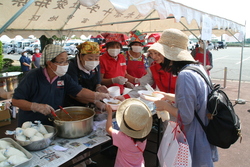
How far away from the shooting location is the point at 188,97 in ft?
4.43

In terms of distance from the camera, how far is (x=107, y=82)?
10.3 feet

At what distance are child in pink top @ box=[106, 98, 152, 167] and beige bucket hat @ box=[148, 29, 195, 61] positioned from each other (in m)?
0.50

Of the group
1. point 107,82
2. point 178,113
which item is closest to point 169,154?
point 178,113

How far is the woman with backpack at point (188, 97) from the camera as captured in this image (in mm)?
1366

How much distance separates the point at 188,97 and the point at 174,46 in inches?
17.9

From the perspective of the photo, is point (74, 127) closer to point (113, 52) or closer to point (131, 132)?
point (131, 132)

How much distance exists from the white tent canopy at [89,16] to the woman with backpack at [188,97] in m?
0.80

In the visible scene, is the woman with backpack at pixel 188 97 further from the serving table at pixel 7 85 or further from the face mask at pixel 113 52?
the serving table at pixel 7 85

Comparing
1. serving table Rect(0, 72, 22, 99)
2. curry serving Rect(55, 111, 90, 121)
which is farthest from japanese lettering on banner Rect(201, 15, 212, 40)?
serving table Rect(0, 72, 22, 99)

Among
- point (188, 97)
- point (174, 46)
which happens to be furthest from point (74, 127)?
point (174, 46)

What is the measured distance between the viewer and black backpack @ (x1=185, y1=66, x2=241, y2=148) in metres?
1.35

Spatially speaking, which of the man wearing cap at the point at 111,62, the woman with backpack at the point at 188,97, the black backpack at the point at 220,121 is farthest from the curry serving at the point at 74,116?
the man wearing cap at the point at 111,62

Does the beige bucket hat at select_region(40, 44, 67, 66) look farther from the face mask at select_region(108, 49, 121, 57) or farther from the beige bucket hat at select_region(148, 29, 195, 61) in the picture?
the face mask at select_region(108, 49, 121, 57)

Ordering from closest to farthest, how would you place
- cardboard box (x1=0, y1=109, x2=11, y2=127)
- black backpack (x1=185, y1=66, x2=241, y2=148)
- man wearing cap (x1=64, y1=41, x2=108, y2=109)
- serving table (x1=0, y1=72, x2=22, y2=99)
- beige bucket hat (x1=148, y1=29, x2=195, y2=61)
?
black backpack (x1=185, y1=66, x2=241, y2=148) < beige bucket hat (x1=148, y1=29, x2=195, y2=61) < man wearing cap (x1=64, y1=41, x2=108, y2=109) < cardboard box (x1=0, y1=109, x2=11, y2=127) < serving table (x1=0, y1=72, x2=22, y2=99)
